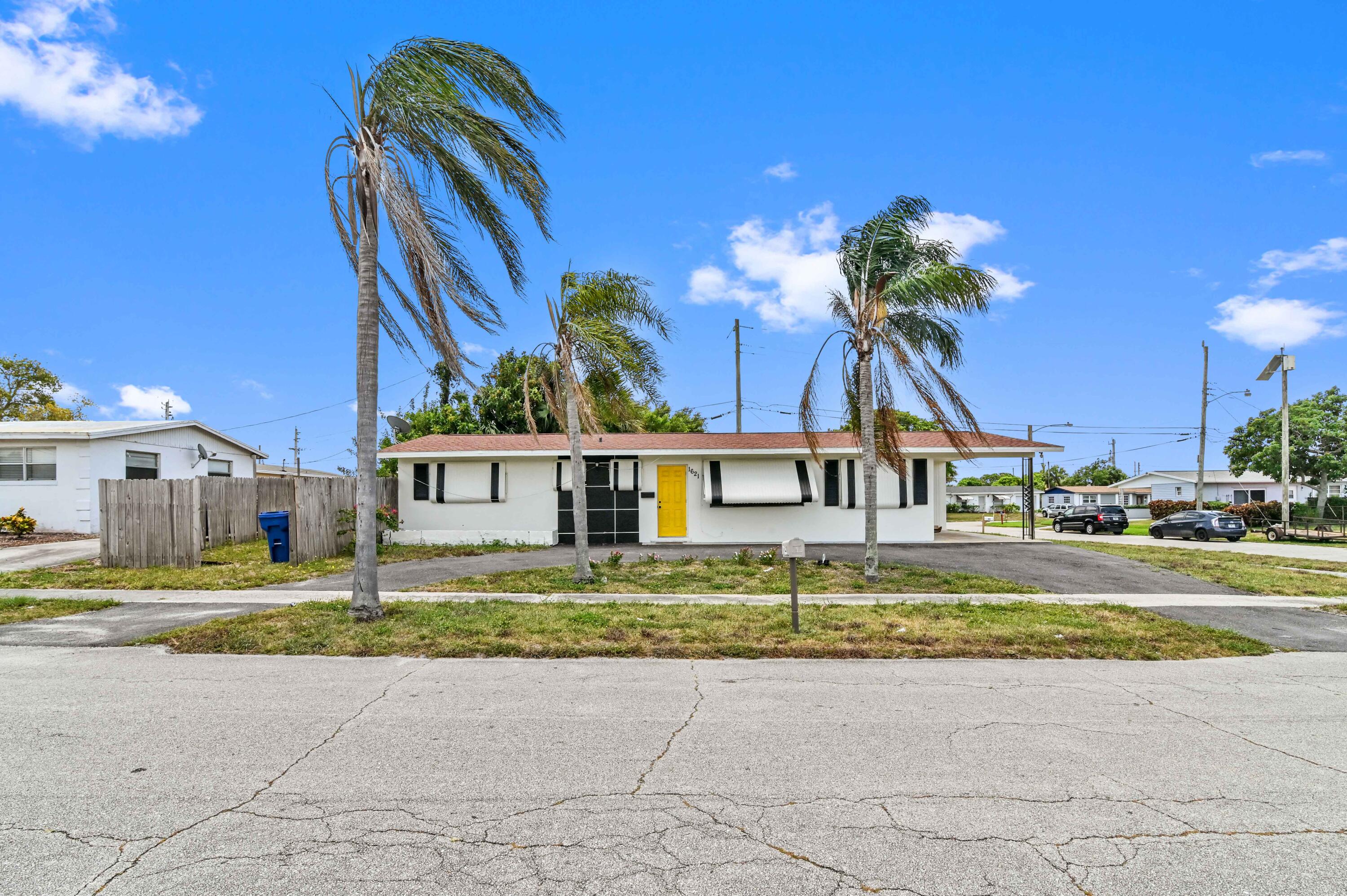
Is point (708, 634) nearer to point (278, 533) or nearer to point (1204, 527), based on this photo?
point (278, 533)

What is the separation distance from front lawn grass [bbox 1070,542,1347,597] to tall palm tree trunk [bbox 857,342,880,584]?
6.25 m

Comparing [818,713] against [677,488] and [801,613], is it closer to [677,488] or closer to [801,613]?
[801,613]

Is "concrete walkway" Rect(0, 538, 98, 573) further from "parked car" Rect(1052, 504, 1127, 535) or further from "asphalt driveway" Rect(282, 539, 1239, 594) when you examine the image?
"parked car" Rect(1052, 504, 1127, 535)

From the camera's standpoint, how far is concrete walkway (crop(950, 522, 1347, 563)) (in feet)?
64.7

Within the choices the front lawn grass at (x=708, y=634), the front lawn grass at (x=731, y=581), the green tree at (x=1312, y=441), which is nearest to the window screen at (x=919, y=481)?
the front lawn grass at (x=731, y=581)

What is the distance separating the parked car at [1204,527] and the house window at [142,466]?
37241 mm

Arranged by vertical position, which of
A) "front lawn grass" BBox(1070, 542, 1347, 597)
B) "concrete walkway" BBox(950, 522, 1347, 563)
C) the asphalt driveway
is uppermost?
the asphalt driveway

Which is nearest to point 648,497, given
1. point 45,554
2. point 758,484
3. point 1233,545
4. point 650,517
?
point 650,517

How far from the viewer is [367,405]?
8.82 meters

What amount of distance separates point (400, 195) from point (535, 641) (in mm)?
5315

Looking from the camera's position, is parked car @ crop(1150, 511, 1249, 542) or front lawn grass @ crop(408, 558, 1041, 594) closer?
front lawn grass @ crop(408, 558, 1041, 594)

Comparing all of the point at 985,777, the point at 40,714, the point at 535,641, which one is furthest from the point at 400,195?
the point at 985,777

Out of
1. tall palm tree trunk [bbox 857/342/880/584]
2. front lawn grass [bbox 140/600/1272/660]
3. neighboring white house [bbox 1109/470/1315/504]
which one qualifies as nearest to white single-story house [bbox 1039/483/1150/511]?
neighboring white house [bbox 1109/470/1315/504]

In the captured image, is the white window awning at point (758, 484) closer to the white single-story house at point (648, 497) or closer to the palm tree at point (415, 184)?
the white single-story house at point (648, 497)
